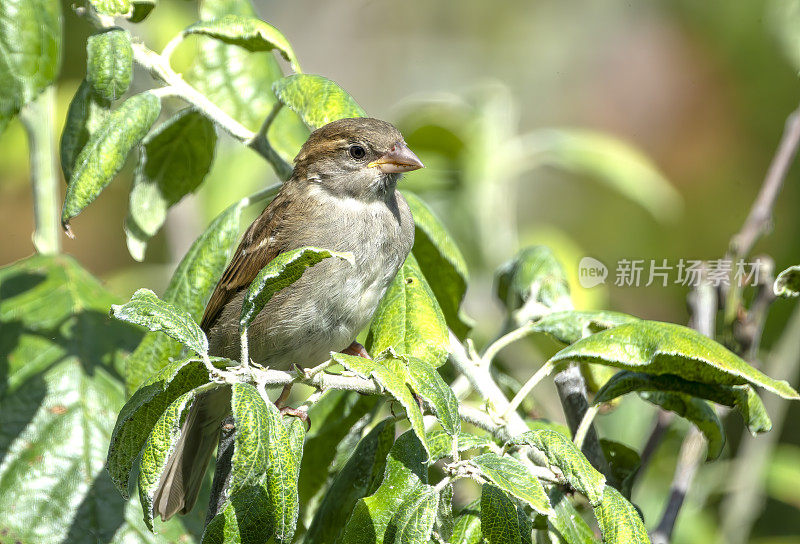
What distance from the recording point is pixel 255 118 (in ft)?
8.95

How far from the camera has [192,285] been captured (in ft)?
7.59

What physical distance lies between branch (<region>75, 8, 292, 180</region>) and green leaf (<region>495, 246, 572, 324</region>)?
29.2 inches

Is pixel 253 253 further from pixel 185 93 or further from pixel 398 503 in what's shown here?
pixel 398 503

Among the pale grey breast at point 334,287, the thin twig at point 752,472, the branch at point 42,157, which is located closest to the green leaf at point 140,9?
the branch at point 42,157

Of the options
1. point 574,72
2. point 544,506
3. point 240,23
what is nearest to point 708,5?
point 574,72

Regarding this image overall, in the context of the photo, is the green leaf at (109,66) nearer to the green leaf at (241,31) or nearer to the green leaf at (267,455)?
the green leaf at (241,31)

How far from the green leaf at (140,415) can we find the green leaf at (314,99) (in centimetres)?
75

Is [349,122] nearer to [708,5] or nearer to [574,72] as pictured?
[708,5]

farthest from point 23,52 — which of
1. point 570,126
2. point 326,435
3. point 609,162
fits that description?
point 570,126

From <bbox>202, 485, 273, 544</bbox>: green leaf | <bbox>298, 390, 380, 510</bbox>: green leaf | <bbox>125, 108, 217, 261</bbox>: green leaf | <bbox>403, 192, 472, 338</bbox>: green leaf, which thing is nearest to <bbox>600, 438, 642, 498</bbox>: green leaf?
<bbox>403, 192, 472, 338</bbox>: green leaf

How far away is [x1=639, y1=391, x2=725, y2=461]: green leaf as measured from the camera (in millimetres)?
2172

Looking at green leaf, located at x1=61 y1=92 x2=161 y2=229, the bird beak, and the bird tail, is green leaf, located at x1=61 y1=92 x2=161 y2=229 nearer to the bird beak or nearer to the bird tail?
the bird tail

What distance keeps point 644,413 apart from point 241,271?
159 centimetres

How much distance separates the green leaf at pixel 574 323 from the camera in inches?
89.8
